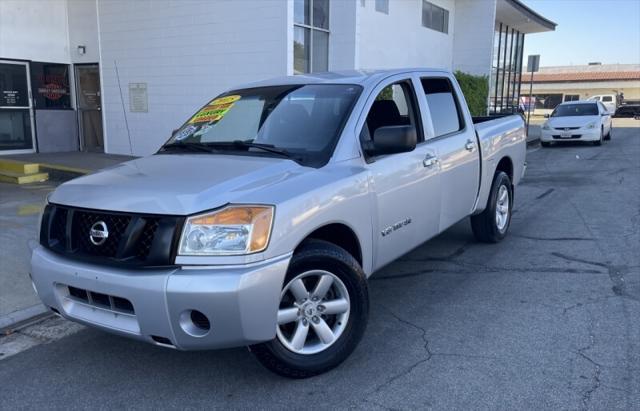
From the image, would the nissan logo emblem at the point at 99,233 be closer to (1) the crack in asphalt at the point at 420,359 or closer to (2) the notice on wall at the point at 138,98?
(1) the crack in asphalt at the point at 420,359

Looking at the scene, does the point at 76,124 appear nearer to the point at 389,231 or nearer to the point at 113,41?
the point at 113,41

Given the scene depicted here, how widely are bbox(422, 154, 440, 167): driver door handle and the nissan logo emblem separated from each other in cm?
258

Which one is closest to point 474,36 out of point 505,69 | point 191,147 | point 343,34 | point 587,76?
point 505,69

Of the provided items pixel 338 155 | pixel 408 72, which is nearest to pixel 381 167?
pixel 338 155

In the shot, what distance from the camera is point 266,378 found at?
3.54 m

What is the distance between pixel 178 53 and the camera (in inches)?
500

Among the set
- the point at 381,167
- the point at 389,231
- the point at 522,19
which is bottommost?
the point at 389,231

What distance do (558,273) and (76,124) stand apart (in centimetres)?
1297

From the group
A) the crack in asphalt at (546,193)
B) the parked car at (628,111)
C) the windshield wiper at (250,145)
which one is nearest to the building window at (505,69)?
the crack in asphalt at (546,193)

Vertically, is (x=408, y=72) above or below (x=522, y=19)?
below

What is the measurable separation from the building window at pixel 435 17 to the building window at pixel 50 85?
12.4 m

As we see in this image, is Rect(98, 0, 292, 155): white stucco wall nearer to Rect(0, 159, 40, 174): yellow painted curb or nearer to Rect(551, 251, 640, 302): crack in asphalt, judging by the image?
Rect(0, 159, 40, 174): yellow painted curb

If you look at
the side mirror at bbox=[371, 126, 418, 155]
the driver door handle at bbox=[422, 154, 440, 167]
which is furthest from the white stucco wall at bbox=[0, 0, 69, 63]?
the side mirror at bbox=[371, 126, 418, 155]

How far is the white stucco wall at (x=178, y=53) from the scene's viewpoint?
1143 cm
